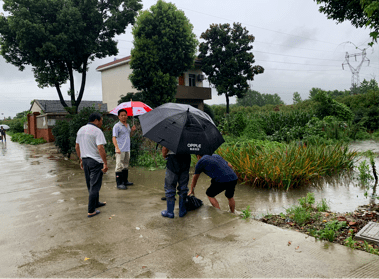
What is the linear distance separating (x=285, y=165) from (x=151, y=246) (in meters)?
4.22

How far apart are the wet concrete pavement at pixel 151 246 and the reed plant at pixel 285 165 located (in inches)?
92.0

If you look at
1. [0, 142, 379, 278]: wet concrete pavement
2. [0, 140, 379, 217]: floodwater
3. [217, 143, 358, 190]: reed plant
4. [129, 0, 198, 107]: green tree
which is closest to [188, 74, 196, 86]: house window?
[129, 0, 198, 107]: green tree

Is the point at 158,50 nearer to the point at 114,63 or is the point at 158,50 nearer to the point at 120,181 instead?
the point at 114,63

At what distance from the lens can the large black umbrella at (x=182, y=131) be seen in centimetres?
419

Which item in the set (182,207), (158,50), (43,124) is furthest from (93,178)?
(43,124)

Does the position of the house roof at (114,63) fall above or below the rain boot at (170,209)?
above

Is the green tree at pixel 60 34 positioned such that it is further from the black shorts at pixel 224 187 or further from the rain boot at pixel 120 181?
the black shorts at pixel 224 187

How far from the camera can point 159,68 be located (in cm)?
2109

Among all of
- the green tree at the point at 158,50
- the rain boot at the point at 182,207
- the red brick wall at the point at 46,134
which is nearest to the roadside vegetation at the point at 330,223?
the rain boot at the point at 182,207

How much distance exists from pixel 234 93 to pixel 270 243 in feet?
99.9

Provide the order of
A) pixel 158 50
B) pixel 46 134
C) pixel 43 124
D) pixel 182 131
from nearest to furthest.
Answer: pixel 182 131 → pixel 158 50 → pixel 46 134 → pixel 43 124

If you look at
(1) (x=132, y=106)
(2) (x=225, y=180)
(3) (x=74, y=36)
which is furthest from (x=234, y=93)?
(2) (x=225, y=180)

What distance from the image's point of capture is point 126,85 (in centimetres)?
2883

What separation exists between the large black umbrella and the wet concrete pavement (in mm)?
1118
